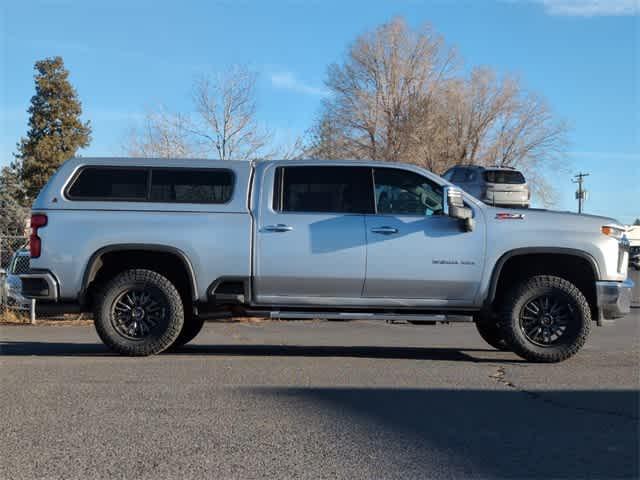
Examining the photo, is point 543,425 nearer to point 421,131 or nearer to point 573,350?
point 573,350

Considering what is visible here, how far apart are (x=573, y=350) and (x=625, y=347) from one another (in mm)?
2672

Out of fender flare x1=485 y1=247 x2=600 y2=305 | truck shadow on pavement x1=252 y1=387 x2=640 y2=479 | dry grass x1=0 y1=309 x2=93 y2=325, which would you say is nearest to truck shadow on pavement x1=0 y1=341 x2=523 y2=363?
fender flare x1=485 y1=247 x2=600 y2=305

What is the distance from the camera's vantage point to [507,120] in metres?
39.3

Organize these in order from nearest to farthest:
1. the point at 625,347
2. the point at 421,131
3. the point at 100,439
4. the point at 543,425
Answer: the point at 100,439 → the point at 543,425 → the point at 625,347 → the point at 421,131

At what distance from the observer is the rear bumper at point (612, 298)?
25.8 ft

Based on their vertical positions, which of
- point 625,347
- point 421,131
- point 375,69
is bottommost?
point 625,347

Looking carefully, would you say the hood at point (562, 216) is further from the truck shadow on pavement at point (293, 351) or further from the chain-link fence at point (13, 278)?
the chain-link fence at point (13, 278)

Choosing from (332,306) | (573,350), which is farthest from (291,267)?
(573,350)

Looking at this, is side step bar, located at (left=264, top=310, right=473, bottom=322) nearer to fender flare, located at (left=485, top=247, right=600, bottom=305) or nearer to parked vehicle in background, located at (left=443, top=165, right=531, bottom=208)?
fender flare, located at (left=485, top=247, right=600, bottom=305)

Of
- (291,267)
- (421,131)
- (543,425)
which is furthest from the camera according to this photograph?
(421,131)

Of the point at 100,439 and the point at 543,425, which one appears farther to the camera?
the point at 543,425

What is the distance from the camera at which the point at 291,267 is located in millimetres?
7844

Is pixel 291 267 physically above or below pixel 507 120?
below

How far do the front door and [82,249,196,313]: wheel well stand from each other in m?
1.95
